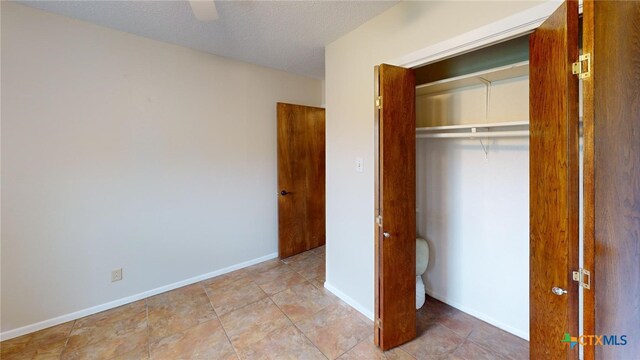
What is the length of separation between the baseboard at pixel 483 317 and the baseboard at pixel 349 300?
69 centimetres

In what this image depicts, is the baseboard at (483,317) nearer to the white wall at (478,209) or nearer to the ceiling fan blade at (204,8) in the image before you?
the white wall at (478,209)

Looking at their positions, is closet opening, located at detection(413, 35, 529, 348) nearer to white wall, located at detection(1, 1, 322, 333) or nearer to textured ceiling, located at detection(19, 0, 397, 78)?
textured ceiling, located at detection(19, 0, 397, 78)

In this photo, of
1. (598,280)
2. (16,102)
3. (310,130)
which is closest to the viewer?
(598,280)

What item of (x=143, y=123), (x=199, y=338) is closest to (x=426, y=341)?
(x=199, y=338)

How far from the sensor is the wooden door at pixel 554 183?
3.07 feet

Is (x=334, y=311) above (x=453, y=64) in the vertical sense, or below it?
below

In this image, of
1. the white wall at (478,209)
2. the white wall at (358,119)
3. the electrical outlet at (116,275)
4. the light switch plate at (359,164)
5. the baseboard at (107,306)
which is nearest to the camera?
the white wall at (358,119)

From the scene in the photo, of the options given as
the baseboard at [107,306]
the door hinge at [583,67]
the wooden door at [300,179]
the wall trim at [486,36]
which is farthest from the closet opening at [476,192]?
the baseboard at [107,306]

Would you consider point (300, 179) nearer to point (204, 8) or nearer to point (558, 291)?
point (204, 8)

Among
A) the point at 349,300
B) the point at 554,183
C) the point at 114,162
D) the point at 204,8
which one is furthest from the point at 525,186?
the point at 114,162

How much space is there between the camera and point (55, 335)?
76.7 inches

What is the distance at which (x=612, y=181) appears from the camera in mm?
845

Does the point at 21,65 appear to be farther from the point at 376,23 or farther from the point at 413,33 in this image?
the point at 413,33

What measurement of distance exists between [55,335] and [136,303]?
525 millimetres
